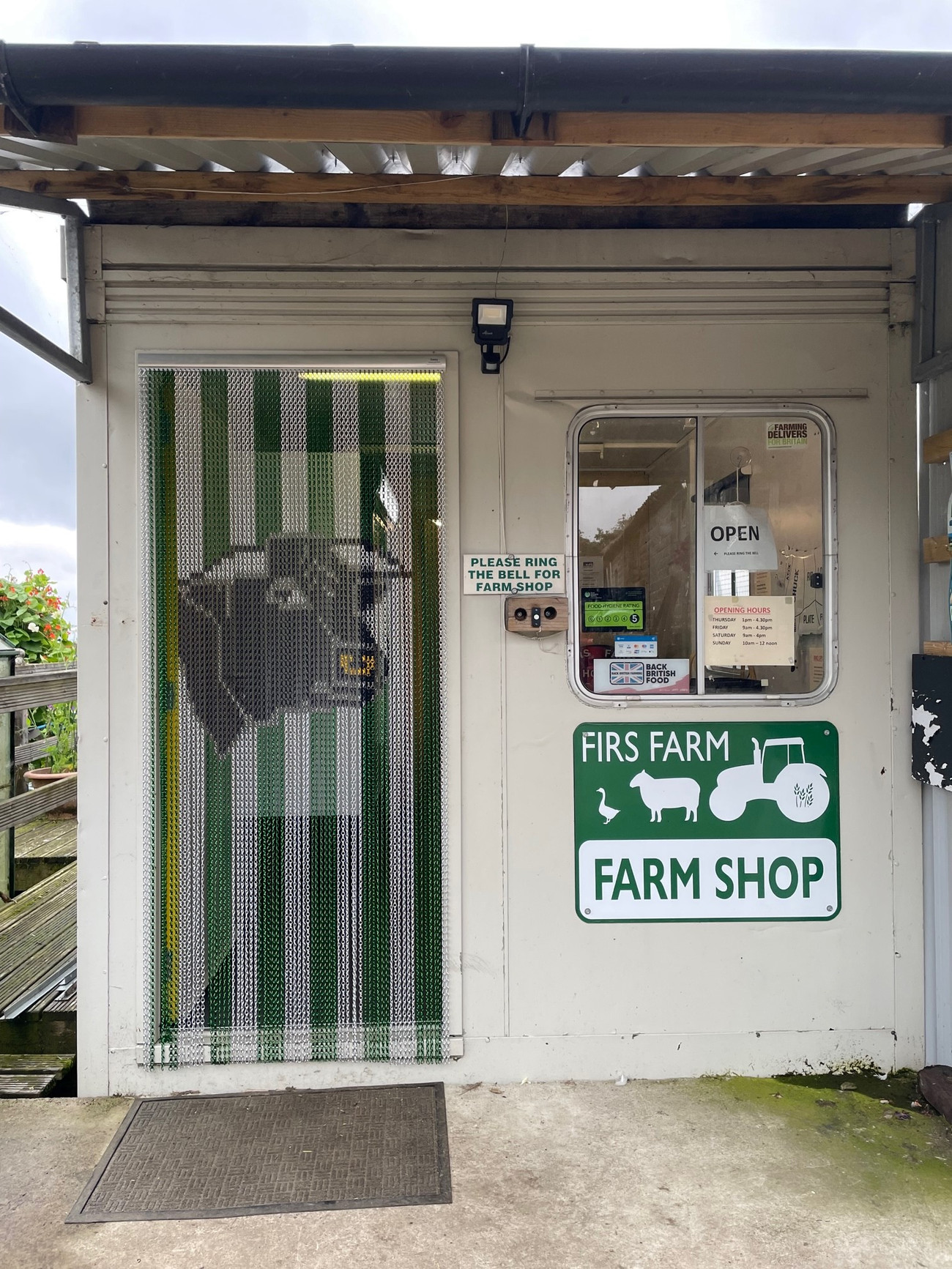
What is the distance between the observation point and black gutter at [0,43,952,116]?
2.01m

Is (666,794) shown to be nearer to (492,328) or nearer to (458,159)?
(492,328)

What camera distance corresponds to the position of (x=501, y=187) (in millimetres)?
2877

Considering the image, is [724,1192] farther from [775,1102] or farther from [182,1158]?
[182,1158]

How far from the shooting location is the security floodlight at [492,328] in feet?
10.1

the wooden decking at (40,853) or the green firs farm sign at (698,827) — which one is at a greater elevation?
the green firs farm sign at (698,827)

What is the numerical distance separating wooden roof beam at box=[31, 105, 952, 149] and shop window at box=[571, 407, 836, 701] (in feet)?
3.44

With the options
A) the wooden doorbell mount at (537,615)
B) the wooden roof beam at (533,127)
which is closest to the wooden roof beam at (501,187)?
the wooden roof beam at (533,127)

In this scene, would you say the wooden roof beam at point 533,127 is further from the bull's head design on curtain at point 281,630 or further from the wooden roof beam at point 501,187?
the bull's head design on curtain at point 281,630

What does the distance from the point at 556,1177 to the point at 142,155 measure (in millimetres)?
3832

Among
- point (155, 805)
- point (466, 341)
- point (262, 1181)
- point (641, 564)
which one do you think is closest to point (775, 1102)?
point (262, 1181)

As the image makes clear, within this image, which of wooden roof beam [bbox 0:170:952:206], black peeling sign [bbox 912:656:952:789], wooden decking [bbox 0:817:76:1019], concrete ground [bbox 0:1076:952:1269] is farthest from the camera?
wooden decking [bbox 0:817:76:1019]

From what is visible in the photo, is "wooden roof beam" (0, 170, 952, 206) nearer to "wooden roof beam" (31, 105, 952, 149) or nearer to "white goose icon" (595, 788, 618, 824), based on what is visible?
"wooden roof beam" (31, 105, 952, 149)

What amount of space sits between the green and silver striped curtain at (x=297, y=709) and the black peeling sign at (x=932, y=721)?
76.4 inches

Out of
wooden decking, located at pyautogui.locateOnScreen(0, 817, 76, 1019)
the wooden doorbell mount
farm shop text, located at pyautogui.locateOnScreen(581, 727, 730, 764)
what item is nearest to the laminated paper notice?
farm shop text, located at pyautogui.locateOnScreen(581, 727, 730, 764)
